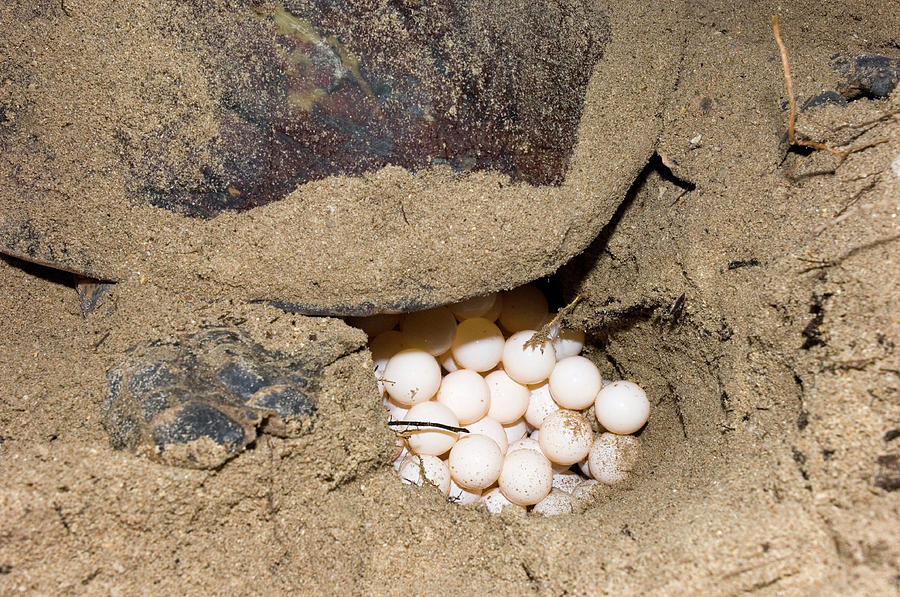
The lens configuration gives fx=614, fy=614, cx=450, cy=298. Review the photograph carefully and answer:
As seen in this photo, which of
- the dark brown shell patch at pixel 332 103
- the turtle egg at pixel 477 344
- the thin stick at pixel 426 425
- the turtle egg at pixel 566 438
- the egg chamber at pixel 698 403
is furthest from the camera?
the turtle egg at pixel 477 344

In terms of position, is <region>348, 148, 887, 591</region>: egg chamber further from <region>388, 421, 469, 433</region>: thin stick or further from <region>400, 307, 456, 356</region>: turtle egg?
A: <region>400, 307, 456, 356</region>: turtle egg

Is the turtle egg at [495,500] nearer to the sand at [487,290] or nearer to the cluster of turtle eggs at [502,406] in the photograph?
the cluster of turtle eggs at [502,406]

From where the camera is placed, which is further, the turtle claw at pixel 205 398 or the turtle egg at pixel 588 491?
the turtle egg at pixel 588 491

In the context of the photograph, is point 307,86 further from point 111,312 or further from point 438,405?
point 438,405

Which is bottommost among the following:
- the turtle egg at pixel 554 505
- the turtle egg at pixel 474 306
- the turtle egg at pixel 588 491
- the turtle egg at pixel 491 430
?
the turtle egg at pixel 554 505

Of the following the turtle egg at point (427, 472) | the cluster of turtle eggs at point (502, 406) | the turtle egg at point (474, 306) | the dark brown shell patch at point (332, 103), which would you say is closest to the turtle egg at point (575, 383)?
the cluster of turtle eggs at point (502, 406)

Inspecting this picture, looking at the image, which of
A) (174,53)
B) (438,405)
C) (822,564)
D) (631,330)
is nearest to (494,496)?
(438,405)
